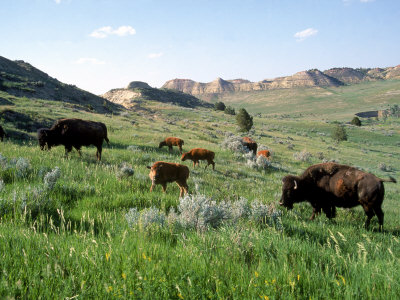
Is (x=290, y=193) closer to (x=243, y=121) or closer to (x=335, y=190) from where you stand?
(x=335, y=190)

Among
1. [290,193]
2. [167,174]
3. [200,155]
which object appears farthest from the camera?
[200,155]

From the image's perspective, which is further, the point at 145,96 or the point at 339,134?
the point at 145,96

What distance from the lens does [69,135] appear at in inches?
391

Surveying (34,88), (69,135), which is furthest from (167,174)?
(34,88)

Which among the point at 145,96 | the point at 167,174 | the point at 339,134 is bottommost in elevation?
the point at 339,134

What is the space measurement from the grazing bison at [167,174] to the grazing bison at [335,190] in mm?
2879

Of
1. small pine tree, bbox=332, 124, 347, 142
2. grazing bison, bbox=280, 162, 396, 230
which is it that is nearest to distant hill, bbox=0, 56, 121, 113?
grazing bison, bbox=280, 162, 396, 230

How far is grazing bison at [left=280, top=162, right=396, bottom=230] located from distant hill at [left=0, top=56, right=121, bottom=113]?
39200 millimetres

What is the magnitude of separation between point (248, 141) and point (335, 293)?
64.7 ft

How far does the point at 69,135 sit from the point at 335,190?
10183 mm

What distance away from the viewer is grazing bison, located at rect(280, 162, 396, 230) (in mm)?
5688

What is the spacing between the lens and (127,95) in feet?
341

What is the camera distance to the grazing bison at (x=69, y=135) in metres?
9.95

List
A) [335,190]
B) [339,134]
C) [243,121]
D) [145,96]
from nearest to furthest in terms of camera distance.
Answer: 1. [335,190]
2. [243,121]
3. [339,134]
4. [145,96]
